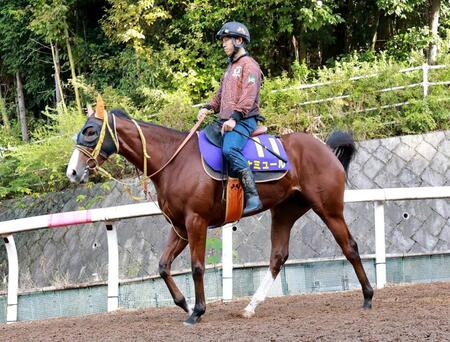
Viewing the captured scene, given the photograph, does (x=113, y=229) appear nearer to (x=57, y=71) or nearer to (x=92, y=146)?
(x=92, y=146)

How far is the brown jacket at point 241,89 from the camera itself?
7.83m

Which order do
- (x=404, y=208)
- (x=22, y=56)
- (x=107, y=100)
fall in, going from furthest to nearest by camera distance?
(x=22, y=56)
(x=107, y=100)
(x=404, y=208)

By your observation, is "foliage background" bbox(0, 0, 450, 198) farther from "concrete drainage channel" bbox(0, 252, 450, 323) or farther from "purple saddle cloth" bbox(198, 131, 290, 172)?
"purple saddle cloth" bbox(198, 131, 290, 172)

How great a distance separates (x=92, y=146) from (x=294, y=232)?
678cm

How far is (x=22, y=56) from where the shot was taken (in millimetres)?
23438

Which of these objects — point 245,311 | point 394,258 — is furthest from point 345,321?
point 394,258

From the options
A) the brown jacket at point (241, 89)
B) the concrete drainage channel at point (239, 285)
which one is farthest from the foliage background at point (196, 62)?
the brown jacket at point (241, 89)

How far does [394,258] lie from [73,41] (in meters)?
14.0

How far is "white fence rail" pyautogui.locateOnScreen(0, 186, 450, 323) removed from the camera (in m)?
8.92

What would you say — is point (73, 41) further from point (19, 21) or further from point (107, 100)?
point (107, 100)

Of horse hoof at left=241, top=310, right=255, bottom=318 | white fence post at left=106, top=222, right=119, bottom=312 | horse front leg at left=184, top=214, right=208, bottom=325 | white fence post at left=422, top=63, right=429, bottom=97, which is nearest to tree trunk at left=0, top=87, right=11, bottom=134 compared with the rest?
white fence post at left=422, top=63, right=429, bottom=97

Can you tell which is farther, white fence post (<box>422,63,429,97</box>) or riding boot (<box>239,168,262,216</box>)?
white fence post (<box>422,63,429,97</box>)

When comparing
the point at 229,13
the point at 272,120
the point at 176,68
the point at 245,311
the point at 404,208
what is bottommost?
the point at 245,311

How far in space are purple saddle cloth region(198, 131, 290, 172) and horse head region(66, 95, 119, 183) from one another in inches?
33.7
